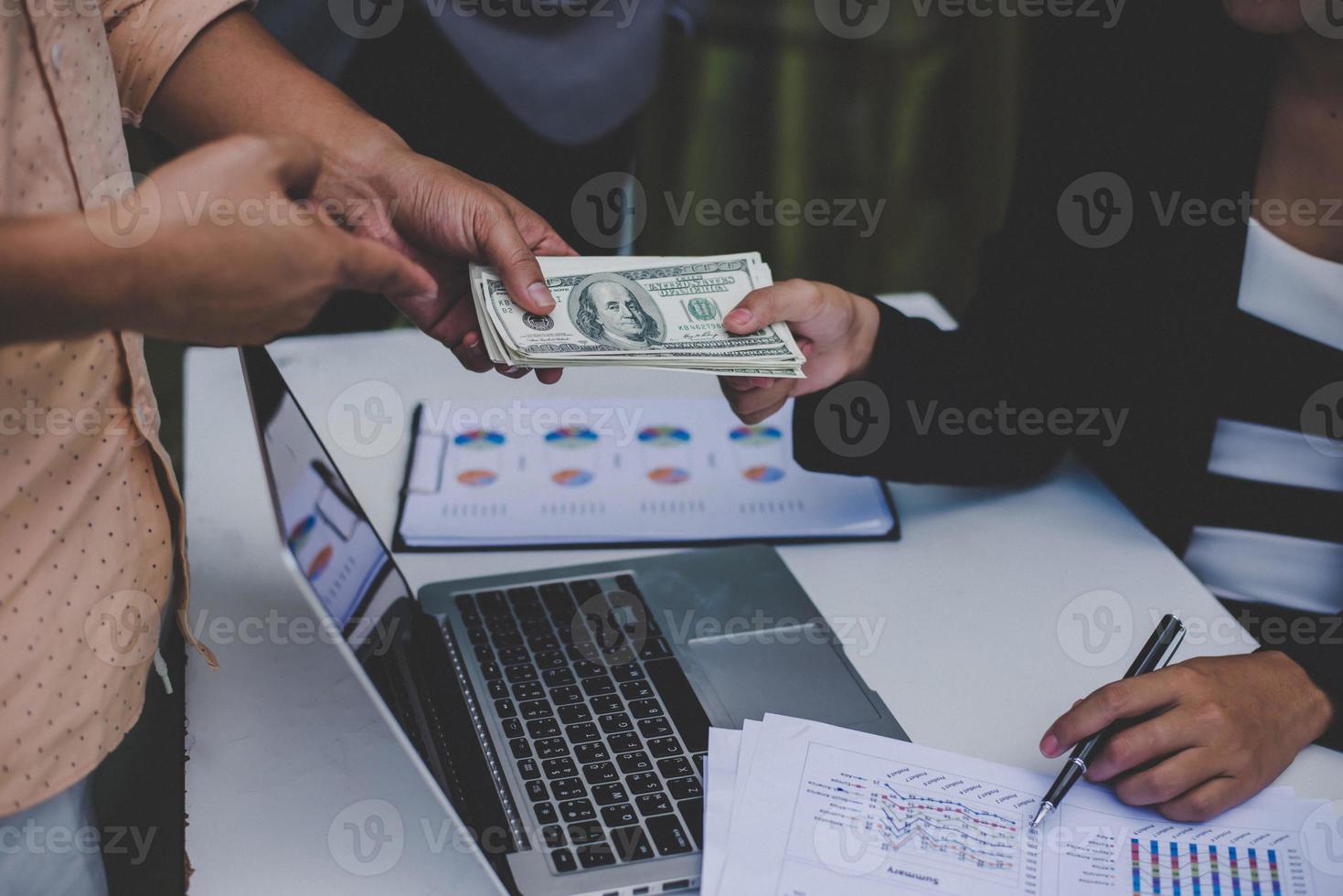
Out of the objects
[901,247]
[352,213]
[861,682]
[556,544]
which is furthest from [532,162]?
[901,247]

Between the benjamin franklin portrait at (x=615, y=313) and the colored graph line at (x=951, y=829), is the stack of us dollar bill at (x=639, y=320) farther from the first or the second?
the colored graph line at (x=951, y=829)

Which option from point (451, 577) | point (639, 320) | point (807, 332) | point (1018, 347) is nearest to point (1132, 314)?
point (1018, 347)

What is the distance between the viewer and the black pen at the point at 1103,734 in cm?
71

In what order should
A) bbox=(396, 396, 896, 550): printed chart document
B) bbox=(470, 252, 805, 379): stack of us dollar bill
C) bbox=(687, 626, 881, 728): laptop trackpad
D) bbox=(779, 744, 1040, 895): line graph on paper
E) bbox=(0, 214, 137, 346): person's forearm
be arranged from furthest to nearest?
bbox=(396, 396, 896, 550): printed chart document
bbox=(470, 252, 805, 379): stack of us dollar bill
bbox=(687, 626, 881, 728): laptop trackpad
bbox=(779, 744, 1040, 895): line graph on paper
bbox=(0, 214, 137, 346): person's forearm

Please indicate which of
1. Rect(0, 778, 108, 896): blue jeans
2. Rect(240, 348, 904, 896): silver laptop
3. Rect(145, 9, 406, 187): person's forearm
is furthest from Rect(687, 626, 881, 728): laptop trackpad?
Rect(145, 9, 406, 187): person's forearm

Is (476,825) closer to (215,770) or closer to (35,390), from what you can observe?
(215,770)

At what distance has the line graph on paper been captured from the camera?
0.65 meters

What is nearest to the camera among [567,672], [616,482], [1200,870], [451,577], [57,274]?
[57,274]

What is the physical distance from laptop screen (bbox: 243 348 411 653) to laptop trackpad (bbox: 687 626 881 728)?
245 millimetres

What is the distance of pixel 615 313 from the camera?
3.28 feet

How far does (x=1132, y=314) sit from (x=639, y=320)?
21.3 inches

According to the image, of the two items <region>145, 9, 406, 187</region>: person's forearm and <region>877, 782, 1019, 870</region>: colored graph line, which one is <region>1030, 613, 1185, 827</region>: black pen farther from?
<region>145, 9, 406, 187</region>: person's forearm

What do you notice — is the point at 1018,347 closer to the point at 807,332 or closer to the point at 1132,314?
the point at 1132,314

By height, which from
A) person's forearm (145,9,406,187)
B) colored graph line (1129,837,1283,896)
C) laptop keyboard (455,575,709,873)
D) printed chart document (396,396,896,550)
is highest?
person's forearm (145,9,406,187)
